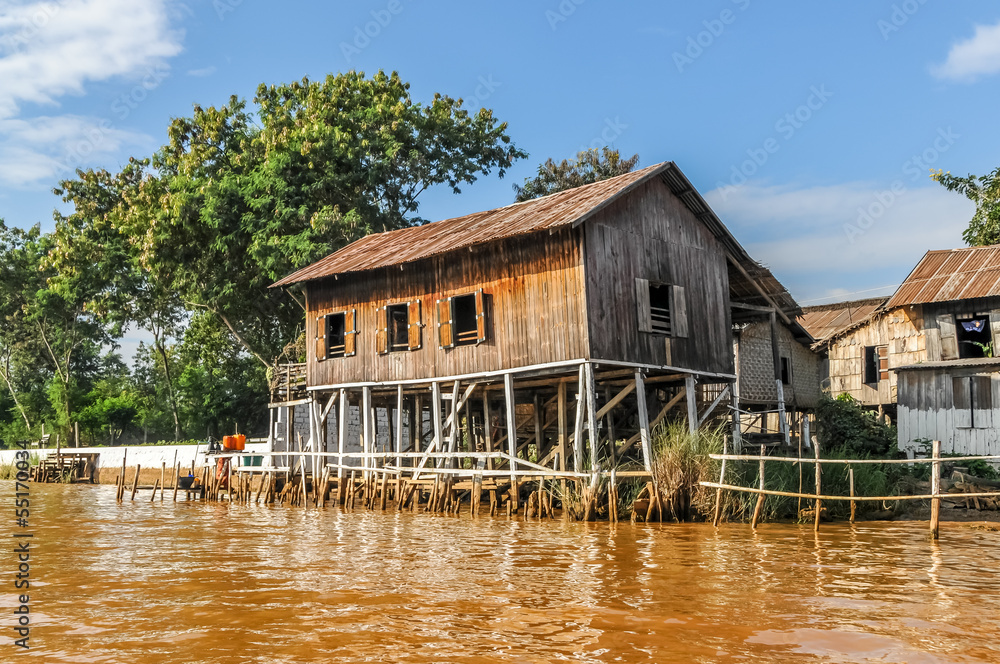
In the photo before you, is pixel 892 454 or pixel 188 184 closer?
pixel 892 454

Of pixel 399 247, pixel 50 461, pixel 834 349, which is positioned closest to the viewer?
pixel 399 247

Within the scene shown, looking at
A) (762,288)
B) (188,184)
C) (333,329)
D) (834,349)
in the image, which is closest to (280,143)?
(188,184)

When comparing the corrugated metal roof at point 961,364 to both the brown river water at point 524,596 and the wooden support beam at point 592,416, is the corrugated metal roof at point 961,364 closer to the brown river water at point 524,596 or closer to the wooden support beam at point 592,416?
the brown river water at point 524,596

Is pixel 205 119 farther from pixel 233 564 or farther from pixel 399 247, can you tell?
pixel 233 564

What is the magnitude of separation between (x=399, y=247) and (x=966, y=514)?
46.7ft

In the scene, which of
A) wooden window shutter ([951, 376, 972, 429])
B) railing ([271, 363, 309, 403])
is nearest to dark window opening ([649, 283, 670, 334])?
wooden window shutter ([951, 376, 972, 429])

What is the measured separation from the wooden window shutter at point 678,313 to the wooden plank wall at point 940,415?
8.71 metres

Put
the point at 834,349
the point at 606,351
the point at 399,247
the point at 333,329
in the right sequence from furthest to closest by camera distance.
Result: 1. the point at 834,349
2. the point at 333,329
3. the point at 399,247
4. the point at 606,351

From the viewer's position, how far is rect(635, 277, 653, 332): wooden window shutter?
1933cm

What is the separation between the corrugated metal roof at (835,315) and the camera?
3278 centimetres

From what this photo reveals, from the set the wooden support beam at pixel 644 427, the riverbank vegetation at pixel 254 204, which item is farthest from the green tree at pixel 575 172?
the wooden support beam at pixel 644 427

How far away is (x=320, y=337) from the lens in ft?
79.6

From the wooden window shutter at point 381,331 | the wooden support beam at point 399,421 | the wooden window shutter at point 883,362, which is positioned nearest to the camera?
the wooden support beam at point 399,421

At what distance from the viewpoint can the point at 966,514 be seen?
17.2m
